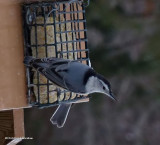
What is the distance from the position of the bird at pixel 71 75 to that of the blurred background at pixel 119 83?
69.0 inches

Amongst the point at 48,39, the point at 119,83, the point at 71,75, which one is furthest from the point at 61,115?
the point at 119,83

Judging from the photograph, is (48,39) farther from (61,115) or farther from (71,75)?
(61,115)

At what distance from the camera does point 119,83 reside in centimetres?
564

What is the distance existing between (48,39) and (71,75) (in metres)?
0.30

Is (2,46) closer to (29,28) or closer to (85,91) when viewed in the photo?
(29,28)

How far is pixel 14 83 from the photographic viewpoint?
324 cm

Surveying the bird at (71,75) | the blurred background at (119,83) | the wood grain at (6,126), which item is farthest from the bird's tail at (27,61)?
the blurred background at (119,83)

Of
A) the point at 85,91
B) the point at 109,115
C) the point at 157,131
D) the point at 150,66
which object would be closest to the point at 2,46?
the point at 85,91

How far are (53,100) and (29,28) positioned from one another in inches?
20.7

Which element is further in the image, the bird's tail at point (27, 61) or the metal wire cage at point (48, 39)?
the metal wire cage at point (48, 39)

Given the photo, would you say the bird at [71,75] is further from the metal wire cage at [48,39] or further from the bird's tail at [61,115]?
the bird's tail at [61,115]

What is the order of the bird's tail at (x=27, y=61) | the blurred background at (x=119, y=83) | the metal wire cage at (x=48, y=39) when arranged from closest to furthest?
the bird's tail at (x=27, y=61) < the metal wire cage at (x=48, y=39) < the blurred background at (x=119, y=83)

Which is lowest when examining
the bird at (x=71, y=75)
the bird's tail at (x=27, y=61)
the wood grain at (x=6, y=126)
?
the wood grain at (x=6, y=126)

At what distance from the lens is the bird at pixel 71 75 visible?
3295 millimetres
